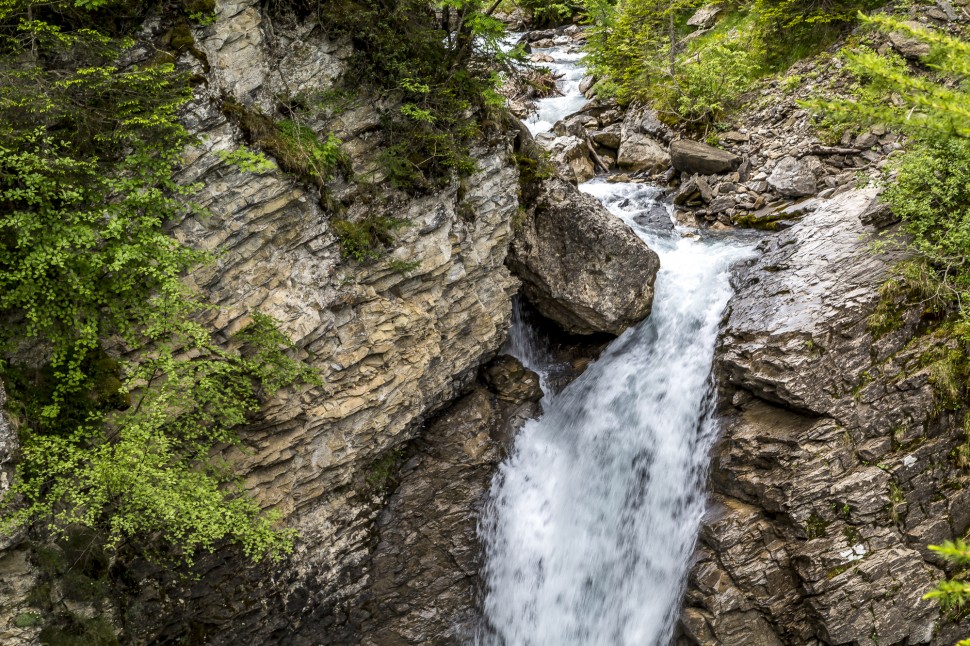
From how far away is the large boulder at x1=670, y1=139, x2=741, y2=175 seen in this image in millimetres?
15828

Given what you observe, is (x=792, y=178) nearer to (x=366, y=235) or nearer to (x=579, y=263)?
(x=579, y=263)

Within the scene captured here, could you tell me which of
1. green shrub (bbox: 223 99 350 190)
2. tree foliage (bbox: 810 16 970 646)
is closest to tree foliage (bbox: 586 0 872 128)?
tree foliage (bbox: 810 16 970 646)

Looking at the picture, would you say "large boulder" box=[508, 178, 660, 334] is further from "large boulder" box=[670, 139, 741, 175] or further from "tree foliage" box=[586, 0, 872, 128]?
"tree foliage" box=[586, 0, 872, 128]

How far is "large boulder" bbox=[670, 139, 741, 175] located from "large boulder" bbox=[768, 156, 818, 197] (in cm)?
120

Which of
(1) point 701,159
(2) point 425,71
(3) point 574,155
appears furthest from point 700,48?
(2) point 425,71

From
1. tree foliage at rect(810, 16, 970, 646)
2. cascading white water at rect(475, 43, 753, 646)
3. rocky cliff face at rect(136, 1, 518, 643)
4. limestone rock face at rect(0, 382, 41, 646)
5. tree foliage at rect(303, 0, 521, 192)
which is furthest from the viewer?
cascading white water at rect(475, 43, 753, 646)

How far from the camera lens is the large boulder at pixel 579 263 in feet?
40.2

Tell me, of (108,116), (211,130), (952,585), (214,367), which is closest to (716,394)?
(952,585)

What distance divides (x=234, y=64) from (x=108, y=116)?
186 centimetres

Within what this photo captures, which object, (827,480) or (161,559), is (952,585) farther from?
(161,559)

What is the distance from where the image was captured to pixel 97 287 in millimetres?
7031

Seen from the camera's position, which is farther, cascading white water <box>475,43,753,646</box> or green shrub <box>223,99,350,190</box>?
cascading white water <box>475,43,753,646</box>

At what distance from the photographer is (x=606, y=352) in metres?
13.0

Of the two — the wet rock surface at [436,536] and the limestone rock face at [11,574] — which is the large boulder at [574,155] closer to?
the wet rock surface at [436,536]
